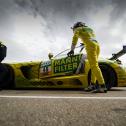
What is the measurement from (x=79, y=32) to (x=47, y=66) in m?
1.34

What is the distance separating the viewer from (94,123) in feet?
10.7

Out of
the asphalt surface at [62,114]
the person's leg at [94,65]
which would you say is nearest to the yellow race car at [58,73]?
the person's leg at [94,65]

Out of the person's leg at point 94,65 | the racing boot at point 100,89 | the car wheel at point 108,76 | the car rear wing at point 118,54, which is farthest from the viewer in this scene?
the car rear wing at point 118,54

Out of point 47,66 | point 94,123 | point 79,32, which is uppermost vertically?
point 79,32

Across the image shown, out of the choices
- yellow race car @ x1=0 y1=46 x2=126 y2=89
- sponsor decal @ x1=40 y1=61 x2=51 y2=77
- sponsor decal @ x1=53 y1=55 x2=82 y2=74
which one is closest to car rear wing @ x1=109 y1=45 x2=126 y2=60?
yellow race car @ x1=0 y1=46 x2=126 y2=89

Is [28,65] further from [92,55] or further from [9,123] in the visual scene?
[9,123]

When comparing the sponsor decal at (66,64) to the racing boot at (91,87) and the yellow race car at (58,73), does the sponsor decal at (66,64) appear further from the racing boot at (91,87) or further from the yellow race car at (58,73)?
the racing boot at (91,87)

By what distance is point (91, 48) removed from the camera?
7273 millimetres

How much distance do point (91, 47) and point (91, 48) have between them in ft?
0.08

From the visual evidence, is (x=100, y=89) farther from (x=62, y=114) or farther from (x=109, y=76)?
(x=62, y=114)

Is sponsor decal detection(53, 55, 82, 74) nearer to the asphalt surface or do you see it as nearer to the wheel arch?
the wheel arch

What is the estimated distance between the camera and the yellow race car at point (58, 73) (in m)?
7.94

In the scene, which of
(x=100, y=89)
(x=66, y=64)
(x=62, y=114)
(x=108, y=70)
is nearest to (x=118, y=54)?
(x=108, y=70)

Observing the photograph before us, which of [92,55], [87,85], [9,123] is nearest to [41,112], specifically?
[9,123]
